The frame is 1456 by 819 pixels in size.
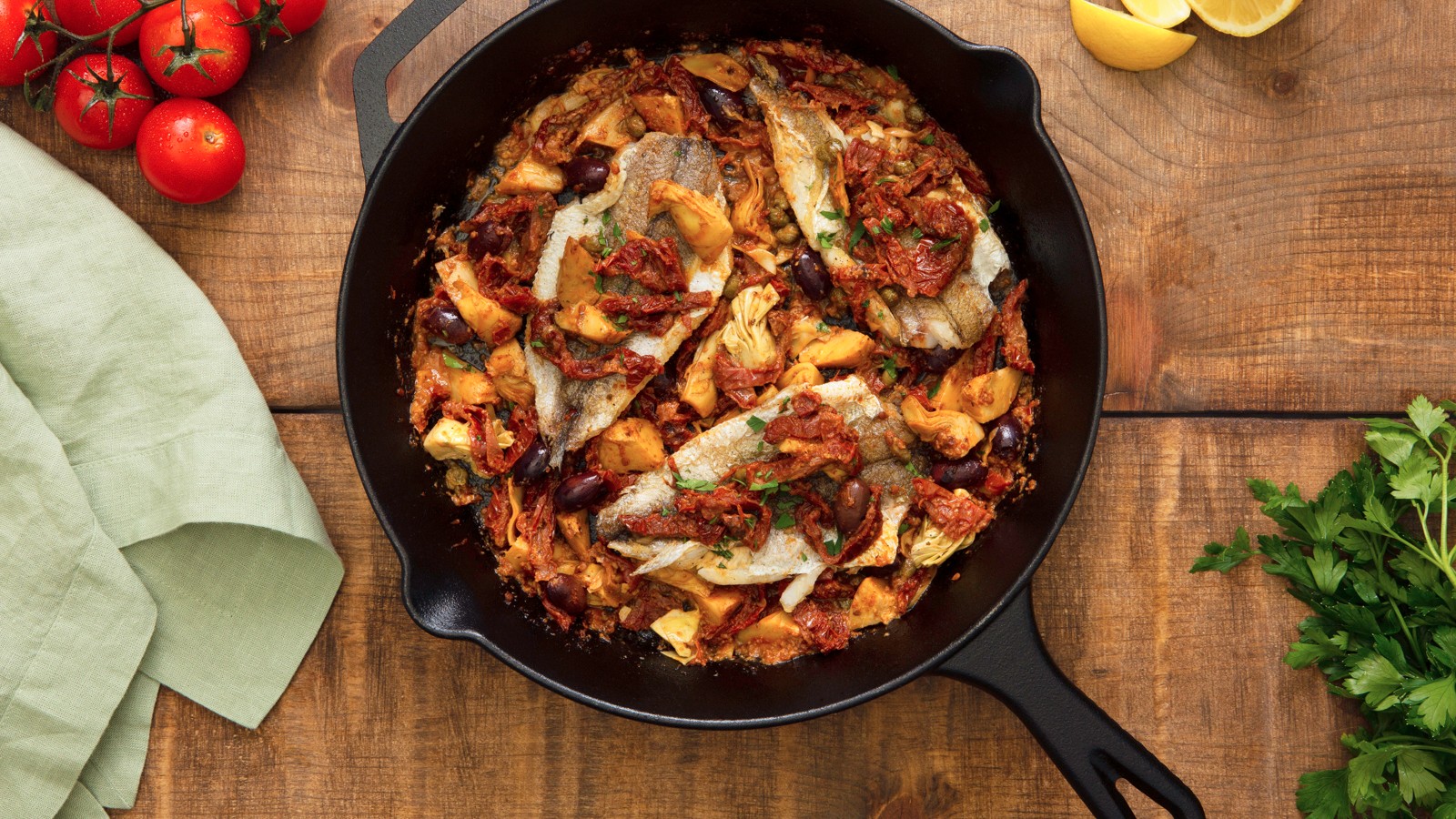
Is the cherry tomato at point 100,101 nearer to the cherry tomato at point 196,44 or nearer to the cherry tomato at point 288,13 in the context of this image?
the cherry tomato at point 196,44

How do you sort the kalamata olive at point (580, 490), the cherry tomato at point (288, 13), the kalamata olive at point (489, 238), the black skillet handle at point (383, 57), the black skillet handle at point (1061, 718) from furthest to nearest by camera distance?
1. the kalamata olive at point (489, 238)
2. the kalamata olive at point (580, 490)
3. the cherry tomato at point (288, 13)
4. the black skillet handle at point (383, 57)
5. the black skillet handle at point (1061, 718)

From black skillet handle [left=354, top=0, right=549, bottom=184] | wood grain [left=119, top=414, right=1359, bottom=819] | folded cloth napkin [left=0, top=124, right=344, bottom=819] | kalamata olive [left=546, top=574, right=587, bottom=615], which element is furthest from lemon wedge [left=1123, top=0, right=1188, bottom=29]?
folded cloth napkin [left=0, top=124, right=344, bottom=819]

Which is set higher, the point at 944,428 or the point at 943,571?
the point at 944,428

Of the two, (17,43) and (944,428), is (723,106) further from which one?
(17,43)

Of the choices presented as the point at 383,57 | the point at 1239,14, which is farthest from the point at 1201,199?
the point at 383,57

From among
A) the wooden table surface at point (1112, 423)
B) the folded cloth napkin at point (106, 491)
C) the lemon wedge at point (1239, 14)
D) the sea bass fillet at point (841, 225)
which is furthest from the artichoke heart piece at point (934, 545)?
the folded cloth napkin at point (106, 491)

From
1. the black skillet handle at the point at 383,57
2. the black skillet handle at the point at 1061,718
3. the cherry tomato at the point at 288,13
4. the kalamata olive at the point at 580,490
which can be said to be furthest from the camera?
the kalamata olive at the point at 580,490
